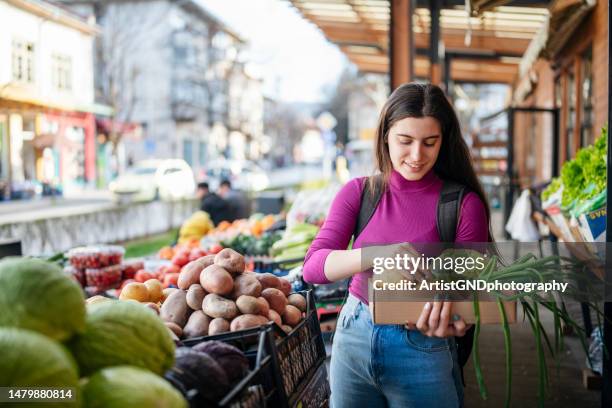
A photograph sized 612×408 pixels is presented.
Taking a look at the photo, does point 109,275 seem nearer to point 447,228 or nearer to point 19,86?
point 447,228

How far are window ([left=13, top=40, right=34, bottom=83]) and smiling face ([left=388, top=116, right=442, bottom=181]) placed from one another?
90.1 feet

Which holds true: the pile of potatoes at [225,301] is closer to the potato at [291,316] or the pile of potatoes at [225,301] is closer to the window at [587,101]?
the potato at [291,316]

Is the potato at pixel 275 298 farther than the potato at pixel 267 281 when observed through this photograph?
No

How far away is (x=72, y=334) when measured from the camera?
171cm

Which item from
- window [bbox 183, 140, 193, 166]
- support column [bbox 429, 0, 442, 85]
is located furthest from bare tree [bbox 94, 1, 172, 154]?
support column [bbox 429, 0, 442, 85]

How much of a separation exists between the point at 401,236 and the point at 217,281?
0.77 m

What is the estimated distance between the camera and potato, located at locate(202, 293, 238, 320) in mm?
2566

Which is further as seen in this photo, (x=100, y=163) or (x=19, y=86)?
(x=100, y=163)

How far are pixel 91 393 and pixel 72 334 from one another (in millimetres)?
230

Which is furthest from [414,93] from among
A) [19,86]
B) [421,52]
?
[19,86]

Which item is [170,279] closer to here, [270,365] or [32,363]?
[270,365]

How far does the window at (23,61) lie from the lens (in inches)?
1083

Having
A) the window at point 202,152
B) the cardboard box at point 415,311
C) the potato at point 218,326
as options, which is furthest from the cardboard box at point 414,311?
the window at point 202,152

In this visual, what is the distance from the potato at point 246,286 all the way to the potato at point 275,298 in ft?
0.10
